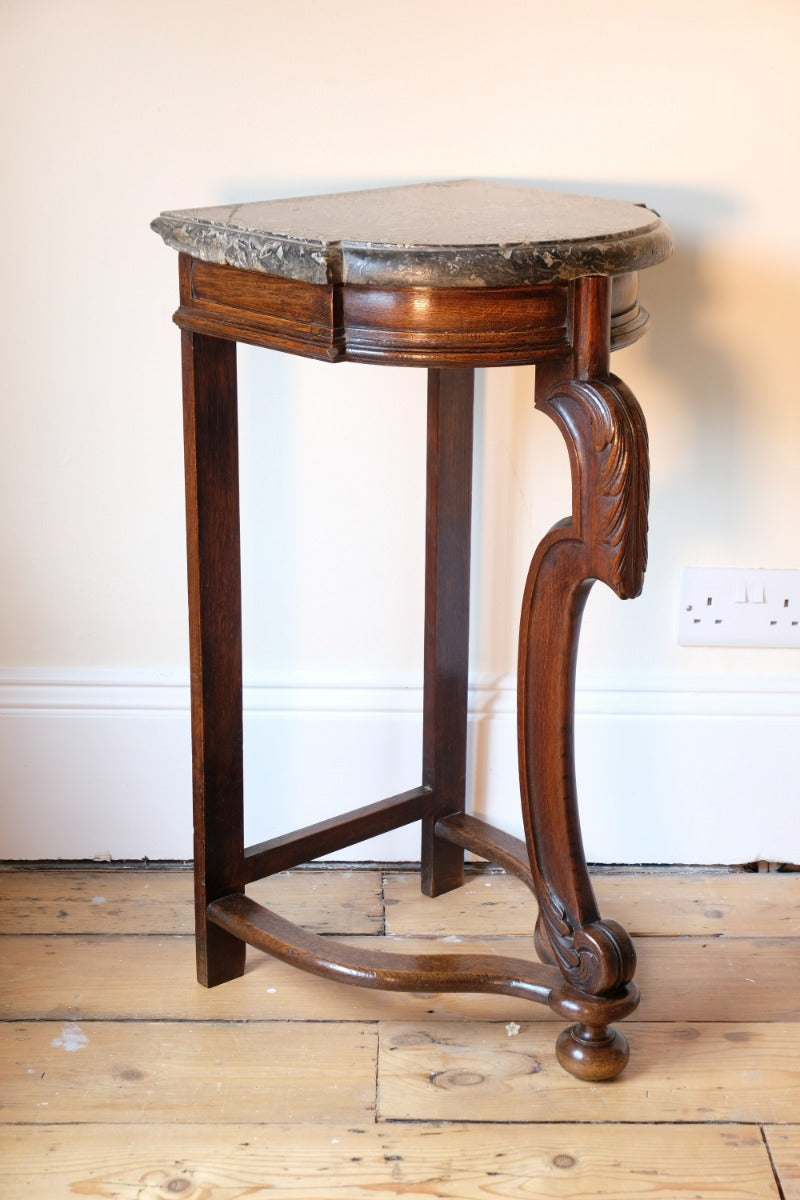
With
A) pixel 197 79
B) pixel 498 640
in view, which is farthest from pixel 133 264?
pixel 498 640

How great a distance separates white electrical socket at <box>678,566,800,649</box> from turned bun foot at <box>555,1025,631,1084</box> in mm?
510

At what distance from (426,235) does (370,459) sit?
50 centimetres

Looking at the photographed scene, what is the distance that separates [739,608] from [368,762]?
0.47 m

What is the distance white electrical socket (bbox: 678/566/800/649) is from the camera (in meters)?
1.53

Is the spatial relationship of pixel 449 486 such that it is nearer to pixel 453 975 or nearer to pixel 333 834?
pixel 333 834

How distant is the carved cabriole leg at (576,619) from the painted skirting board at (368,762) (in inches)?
12.5

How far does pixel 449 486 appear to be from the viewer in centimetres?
141

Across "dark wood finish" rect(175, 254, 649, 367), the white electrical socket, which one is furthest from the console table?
the white electrical socket

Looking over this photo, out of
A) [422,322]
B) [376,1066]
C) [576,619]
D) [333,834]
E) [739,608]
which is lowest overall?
[376,1066]

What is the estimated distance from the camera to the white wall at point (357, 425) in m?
1.38

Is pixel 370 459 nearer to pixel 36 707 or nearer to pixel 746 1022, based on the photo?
pixel 36 707

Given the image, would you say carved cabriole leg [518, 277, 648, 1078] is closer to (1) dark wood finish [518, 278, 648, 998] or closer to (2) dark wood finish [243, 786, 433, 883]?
(1) dark wood finish [518, 278, 648, 998]

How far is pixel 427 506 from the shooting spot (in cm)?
144

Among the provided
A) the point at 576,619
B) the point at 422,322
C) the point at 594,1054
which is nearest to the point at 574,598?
the point at 576,619
